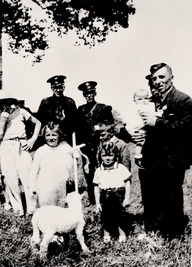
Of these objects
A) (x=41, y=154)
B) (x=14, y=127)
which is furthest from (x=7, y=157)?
(x=41, y=154)

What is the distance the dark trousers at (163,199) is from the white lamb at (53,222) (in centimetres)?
99

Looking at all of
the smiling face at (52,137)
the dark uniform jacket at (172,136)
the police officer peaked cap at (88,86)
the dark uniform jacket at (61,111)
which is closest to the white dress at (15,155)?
the dark uniform jacket at (61,111)

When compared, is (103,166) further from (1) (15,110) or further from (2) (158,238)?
(1) (15,110)

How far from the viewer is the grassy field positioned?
4.58m

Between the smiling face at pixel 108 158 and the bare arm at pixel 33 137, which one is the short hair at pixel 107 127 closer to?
the smiling face at pixel 108 158

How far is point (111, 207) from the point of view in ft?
17.4

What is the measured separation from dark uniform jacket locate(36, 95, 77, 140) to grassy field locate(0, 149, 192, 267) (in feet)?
6.12

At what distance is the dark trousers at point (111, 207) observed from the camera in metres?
5.26

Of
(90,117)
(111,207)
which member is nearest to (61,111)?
(90,117)

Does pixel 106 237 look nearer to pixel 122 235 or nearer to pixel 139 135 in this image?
pixel 122 235

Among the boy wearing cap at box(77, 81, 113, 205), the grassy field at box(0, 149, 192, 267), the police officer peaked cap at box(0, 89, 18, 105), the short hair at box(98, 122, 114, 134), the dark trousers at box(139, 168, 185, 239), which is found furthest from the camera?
the boy wearing cap at box(77, 81, 113, 205)

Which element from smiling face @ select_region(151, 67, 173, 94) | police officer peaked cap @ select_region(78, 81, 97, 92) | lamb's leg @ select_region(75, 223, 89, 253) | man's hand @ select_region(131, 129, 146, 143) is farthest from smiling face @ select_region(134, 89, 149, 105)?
police officer peaked cap @ select_region(78, 81, 97, 92)

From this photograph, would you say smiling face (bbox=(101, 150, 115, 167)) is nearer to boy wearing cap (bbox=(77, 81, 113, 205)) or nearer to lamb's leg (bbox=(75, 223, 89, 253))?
lamb's leg (bbox=(75, 223, 89, 253))

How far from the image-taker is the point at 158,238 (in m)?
5.17
